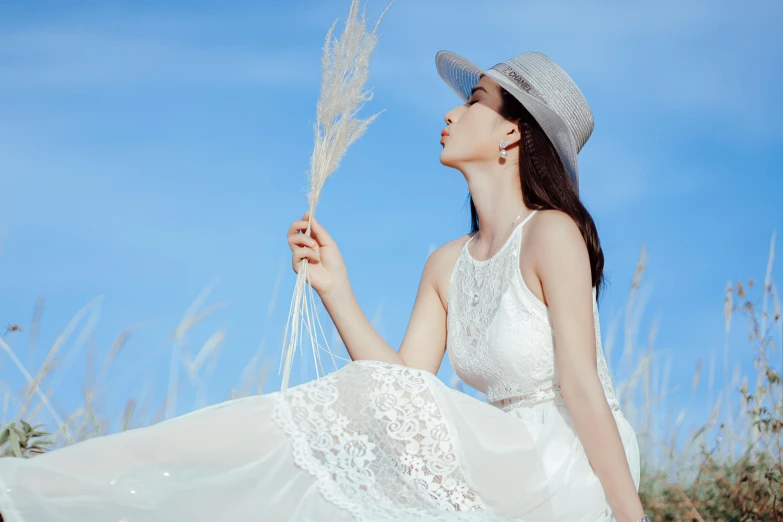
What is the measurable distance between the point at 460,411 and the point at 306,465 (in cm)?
38

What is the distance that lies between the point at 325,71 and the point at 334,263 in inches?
24.7

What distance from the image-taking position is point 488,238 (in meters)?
2.82

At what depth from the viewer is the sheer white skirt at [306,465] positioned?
1710 mm

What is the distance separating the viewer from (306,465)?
1.83 metres

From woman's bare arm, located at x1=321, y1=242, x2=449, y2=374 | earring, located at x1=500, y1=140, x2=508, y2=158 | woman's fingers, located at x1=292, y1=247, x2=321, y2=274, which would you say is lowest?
woman's bare arm, located at x1=321, y1=242, x2=449, y2=374

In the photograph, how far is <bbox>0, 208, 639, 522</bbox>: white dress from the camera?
5.63 ft

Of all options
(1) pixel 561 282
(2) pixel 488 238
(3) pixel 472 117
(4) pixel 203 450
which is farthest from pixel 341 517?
(3) pixel 472 117

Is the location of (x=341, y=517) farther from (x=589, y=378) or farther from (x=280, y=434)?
(x=589, y=378)

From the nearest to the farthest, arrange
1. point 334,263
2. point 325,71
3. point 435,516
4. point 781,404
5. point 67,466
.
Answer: point 67,466
point 435,516
point 325,71
point 334,263
point 781,404

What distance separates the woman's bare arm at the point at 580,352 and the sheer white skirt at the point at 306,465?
0.68 feet

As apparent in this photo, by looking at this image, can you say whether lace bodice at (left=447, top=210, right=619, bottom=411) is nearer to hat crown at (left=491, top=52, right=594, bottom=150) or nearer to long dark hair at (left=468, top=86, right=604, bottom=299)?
long dark hair at (left=468, top=86, right=604, bottom=299)

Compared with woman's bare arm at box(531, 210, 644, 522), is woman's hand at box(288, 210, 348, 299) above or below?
above

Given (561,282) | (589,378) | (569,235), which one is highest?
(569,235)

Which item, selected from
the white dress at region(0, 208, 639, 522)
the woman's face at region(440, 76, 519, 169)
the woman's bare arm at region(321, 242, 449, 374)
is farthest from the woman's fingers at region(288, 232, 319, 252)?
the white dress at region(0, 208, 639, 522)
